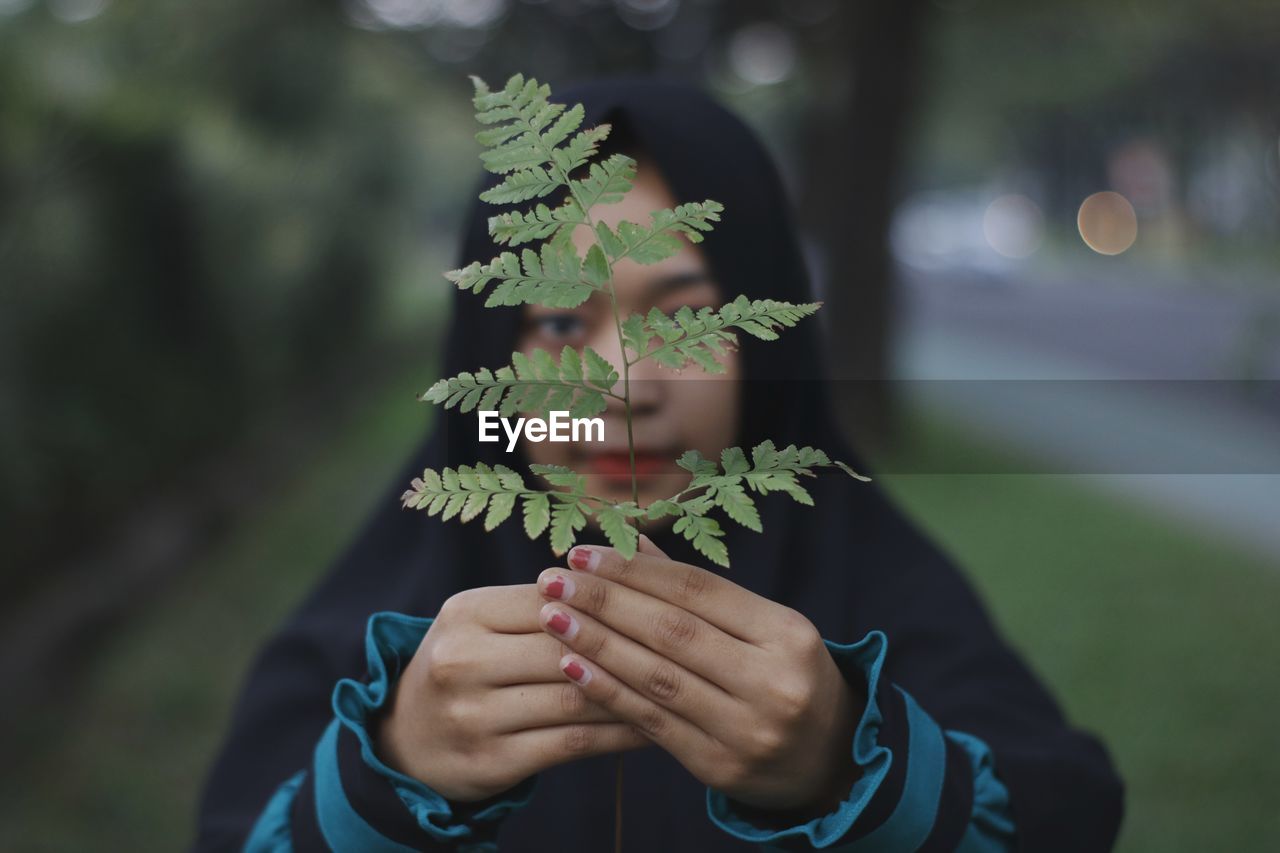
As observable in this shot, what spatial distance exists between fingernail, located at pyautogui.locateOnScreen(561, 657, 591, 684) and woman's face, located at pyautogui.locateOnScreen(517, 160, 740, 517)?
0.21m

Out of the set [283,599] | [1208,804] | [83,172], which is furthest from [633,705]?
[283,599]

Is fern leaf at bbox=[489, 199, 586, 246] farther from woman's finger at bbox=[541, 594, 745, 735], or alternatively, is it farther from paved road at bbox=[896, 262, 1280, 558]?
paved road at bbox=[896, 262, 1280, 558]

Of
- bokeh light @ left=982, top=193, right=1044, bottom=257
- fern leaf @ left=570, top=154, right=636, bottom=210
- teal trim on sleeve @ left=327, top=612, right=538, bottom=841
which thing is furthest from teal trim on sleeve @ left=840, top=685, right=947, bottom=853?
bokeh light @ left=982, top=193, right=1044, bottom=257

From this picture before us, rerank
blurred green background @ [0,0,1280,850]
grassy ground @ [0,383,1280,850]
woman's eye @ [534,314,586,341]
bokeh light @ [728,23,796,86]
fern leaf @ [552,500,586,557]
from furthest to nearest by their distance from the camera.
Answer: bokeh light @ [728,23,796,86] → blurred green background @ [0,0,1280,850] → grassy ground @ [0,383,1280,850] → woman's eye @ [534,314,586,341] → fern leaf @ [552,500,586,557]

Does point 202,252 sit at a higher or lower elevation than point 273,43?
lower

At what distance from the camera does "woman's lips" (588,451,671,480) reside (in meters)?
1.18

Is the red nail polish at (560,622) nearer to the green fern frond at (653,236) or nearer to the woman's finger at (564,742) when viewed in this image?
the woman's finger at (564,742)

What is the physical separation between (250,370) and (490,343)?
248 inches

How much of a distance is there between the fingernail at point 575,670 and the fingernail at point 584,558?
83 mm

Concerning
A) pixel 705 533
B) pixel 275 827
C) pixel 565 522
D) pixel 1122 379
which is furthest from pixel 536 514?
pixel 1122 379

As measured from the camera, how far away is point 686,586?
101 centimetres

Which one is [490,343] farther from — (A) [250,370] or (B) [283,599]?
(A) [250,370]

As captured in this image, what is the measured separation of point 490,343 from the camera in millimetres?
1568

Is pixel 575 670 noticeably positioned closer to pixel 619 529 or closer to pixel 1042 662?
pixel 619 529
